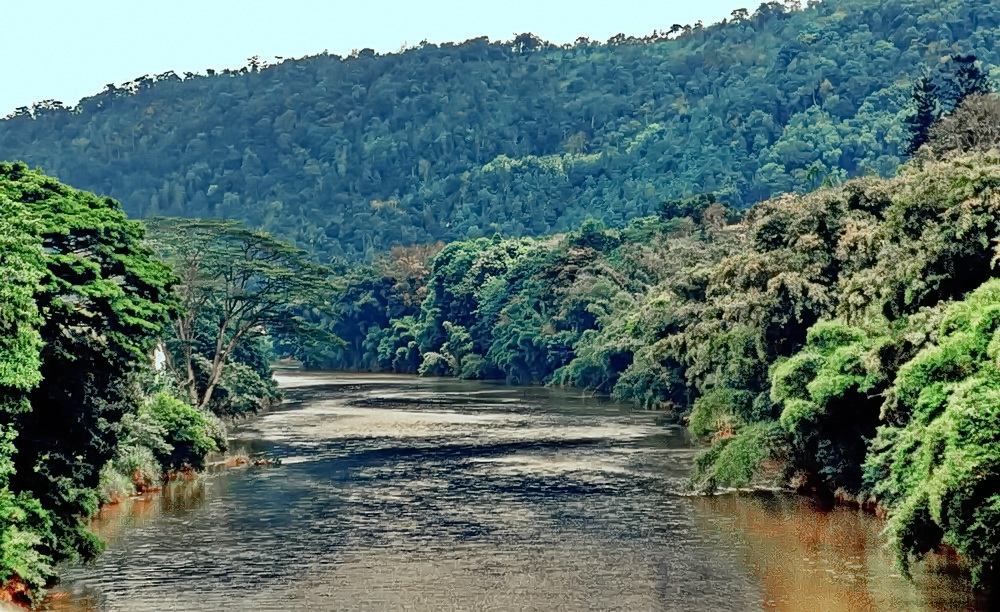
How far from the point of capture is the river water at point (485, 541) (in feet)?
99.4

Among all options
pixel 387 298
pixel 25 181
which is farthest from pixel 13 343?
pixel 387 298

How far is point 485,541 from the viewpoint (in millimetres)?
36594

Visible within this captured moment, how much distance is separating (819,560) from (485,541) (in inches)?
359

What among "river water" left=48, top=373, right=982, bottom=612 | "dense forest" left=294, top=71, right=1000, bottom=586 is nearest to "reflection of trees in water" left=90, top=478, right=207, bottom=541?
"river water" left=48, top=373, right=982, bottom=612

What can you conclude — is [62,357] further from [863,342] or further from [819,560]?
[863,342]

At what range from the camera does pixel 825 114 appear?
177 meters

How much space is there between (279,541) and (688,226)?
64.9 m

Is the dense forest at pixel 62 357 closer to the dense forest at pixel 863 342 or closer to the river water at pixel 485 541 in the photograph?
the river water at pixel 485 541

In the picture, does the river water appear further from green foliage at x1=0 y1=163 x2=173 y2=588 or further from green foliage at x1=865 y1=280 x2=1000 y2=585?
green foliage at x1=0 y1=163 x2=173 y2=588

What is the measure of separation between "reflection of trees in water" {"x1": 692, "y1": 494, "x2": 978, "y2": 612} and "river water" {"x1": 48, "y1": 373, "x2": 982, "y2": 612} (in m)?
0.08

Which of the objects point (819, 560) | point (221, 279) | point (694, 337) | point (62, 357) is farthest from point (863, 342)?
point (221, 279)

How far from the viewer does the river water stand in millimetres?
30297

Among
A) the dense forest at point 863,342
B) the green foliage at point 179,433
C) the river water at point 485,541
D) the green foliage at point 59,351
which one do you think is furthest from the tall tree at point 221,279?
the green foliage at point 59,351

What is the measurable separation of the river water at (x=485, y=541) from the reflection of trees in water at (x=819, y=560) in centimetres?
8
